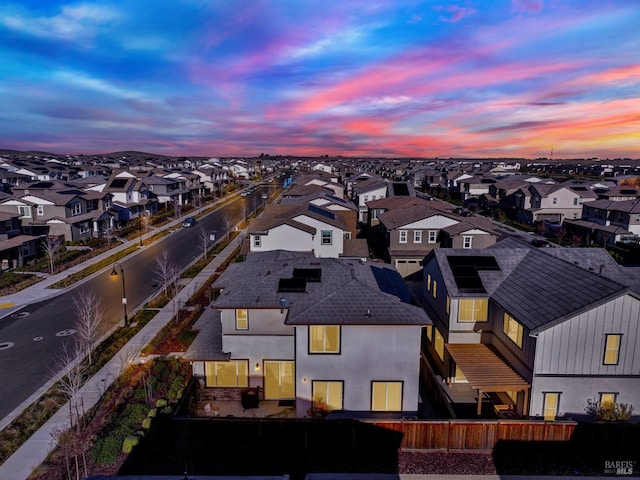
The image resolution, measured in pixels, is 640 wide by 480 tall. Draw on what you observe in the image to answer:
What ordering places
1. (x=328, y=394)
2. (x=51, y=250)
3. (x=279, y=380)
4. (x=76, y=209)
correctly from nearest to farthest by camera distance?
1. (x=328, y=394)
2. (x=279, y=380)
3. (x=51, y=250)
4. (x=76, y=209)

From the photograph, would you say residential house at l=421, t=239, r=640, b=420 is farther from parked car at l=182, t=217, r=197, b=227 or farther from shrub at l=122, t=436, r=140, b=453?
parked car at l=182, t=217, r=197, b=227

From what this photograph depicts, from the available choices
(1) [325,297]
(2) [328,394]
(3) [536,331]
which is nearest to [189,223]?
(1) [325,297]

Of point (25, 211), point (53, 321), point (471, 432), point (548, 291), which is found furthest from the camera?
point (25, 211)

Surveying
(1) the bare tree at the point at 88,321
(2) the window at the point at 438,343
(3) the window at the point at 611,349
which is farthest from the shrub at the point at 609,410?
(1) the bare tree at the point at 88,321

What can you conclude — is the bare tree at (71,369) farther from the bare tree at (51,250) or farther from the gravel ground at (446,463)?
the bare tree at (51,250)

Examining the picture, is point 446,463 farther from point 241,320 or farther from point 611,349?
point 241,320

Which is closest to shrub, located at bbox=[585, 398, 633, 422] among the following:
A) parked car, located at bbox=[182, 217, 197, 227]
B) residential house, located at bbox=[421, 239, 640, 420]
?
residential house, located at bbox=[421, 239, 640, 420]

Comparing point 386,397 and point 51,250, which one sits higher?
point 51,250
